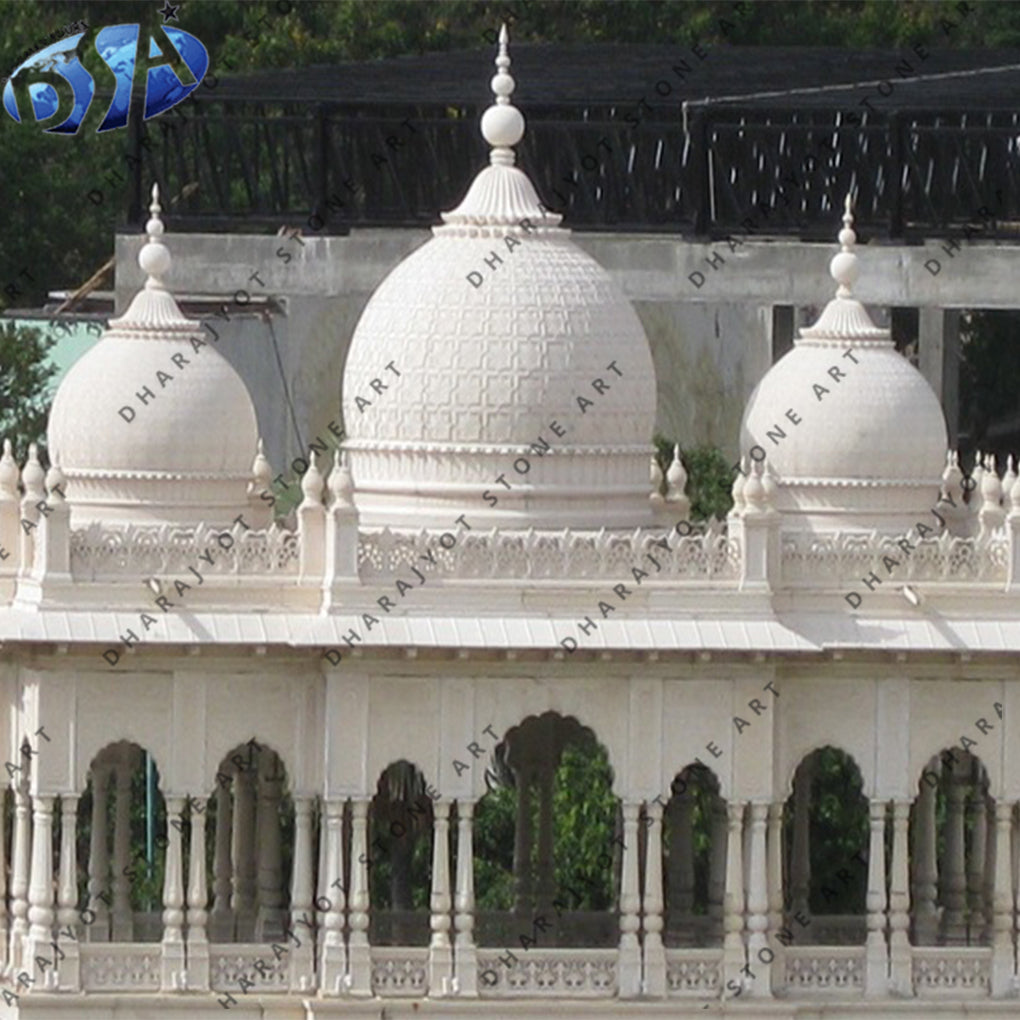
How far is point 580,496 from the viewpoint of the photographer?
5438cm

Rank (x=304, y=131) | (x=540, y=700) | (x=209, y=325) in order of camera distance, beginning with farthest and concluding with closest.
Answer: (x=304, y=131) → (x=209, y=325) → (x=540, y=700)

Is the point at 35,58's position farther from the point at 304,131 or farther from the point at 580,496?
the point at 580,496

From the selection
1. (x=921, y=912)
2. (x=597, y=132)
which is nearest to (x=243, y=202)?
(x=597, y=132)

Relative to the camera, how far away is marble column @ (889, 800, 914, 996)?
54.9 metres

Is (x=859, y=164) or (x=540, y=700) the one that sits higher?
(x=859, y=164)

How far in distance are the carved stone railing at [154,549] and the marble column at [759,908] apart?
4631mm

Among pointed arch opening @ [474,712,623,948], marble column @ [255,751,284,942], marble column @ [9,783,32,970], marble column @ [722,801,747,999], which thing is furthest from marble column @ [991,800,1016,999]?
marble column @ [9,783,32,970]

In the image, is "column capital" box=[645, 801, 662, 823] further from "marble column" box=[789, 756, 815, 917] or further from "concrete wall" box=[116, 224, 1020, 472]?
"concrete wall" box=[116, 224, 1020, 472]

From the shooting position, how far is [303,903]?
5434 centimetres

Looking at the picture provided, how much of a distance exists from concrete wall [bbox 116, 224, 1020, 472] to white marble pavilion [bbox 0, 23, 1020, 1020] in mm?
15077

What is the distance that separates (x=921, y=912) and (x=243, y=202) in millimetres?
30307

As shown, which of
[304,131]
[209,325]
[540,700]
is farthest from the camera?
[304,131]

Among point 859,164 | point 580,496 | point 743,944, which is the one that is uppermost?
point 859,164

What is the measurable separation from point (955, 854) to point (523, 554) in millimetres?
6546
